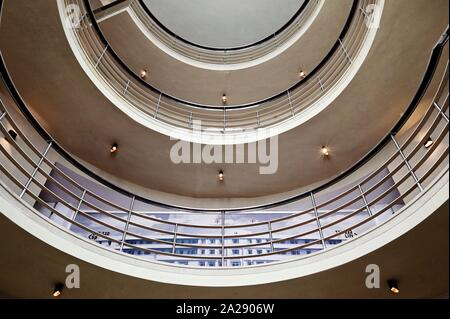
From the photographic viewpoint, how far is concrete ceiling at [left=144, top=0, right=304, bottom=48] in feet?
25.8

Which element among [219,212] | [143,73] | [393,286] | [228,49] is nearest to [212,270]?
[219,212]

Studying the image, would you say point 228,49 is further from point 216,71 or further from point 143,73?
point 143,73

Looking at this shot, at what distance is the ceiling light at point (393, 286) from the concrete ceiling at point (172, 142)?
2.71 metres

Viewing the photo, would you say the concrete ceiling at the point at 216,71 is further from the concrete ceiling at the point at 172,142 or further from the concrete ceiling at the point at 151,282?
the concrete ceiling at the point at 151,282

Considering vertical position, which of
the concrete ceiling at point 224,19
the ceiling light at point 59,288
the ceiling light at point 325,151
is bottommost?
the ceiling light at point 59,288

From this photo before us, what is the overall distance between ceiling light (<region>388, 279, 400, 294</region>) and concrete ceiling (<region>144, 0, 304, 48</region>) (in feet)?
22.2

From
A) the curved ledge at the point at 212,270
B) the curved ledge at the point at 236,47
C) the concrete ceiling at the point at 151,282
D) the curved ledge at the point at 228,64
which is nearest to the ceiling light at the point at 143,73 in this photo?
the curved ledge at the point at 228,64

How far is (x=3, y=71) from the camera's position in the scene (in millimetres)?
2891

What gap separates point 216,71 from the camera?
690cm

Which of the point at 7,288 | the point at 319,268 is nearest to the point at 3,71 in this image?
the point at 7,288

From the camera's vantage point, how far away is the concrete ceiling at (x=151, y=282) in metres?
2.52

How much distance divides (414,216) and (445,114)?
824mm

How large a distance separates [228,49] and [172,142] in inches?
158

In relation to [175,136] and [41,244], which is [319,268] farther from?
[175,136]
